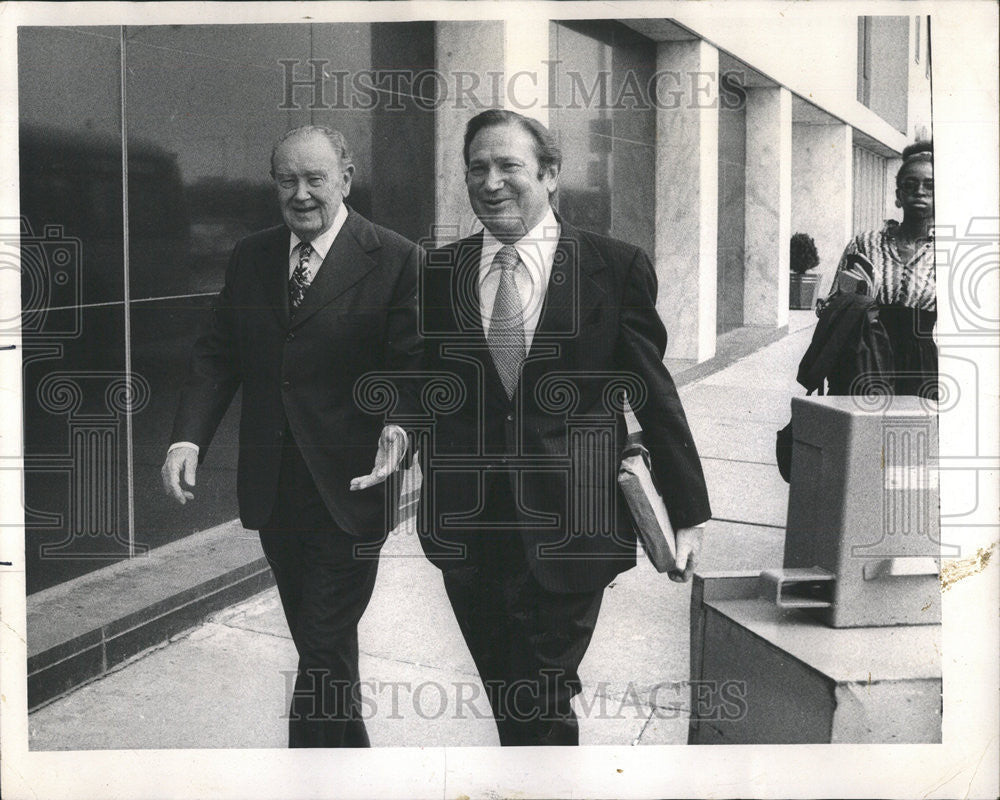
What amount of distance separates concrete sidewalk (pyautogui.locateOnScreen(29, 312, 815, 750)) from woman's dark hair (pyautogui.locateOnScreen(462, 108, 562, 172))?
2.97 feet

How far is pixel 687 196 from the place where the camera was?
4840 mm

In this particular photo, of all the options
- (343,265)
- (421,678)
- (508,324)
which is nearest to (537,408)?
(508,324)

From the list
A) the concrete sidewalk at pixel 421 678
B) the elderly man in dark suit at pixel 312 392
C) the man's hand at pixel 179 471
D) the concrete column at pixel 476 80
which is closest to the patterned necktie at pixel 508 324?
the concrete column at pixel 476 80

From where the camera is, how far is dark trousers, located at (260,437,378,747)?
4387mm

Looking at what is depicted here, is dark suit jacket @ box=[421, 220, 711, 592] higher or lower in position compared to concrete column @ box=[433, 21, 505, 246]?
lower

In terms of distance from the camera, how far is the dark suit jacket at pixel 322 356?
4.30 meters

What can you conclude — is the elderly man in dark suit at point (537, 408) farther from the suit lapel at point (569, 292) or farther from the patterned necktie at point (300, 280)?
the patterned necktie at point (300, 280)

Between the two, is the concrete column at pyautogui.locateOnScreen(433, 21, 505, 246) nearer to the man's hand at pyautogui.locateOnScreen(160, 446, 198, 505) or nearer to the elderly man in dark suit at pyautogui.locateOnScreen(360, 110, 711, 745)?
the elderly man in dark suit at pyautogui.locateOnScreen(360, 110, 711, 745)

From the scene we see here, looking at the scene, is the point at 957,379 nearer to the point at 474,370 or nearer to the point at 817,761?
the point at 817,761

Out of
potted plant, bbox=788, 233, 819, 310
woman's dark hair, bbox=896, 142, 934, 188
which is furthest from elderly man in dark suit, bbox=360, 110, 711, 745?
woman's dark hair, bbox=896, 142, 934, 188

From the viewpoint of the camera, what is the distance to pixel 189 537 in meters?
4.55

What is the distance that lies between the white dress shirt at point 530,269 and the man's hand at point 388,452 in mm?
455

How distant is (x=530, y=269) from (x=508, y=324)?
19 centimetres

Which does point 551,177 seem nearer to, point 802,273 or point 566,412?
point 566,412
